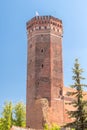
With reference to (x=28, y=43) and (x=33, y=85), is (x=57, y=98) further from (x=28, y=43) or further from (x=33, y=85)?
(x=28, y=43)

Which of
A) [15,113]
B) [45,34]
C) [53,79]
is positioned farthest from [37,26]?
[15,113]

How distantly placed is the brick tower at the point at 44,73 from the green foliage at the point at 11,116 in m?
2.79

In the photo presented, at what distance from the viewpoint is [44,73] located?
5575cm

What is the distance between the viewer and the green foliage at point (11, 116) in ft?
178

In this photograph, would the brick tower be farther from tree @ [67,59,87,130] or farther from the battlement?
tree @ [67,59,87,130]

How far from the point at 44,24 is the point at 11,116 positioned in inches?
599

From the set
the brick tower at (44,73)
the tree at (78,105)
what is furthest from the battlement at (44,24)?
the tree at (78,105)

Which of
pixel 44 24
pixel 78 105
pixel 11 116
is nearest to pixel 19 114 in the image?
pixel 11 116

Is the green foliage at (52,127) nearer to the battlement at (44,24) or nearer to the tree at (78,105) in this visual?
the battlement at (44,24)

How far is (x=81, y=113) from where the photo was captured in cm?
2817

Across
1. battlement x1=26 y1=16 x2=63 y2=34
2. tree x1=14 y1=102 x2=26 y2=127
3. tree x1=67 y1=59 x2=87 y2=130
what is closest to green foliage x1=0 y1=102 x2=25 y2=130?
tree x1=14 y1=102 x2=26 y2=127

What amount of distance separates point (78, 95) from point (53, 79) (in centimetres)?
2707

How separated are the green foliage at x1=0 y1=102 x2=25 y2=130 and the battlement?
12.4 m

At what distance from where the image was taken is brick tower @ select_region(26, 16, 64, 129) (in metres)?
53.9
